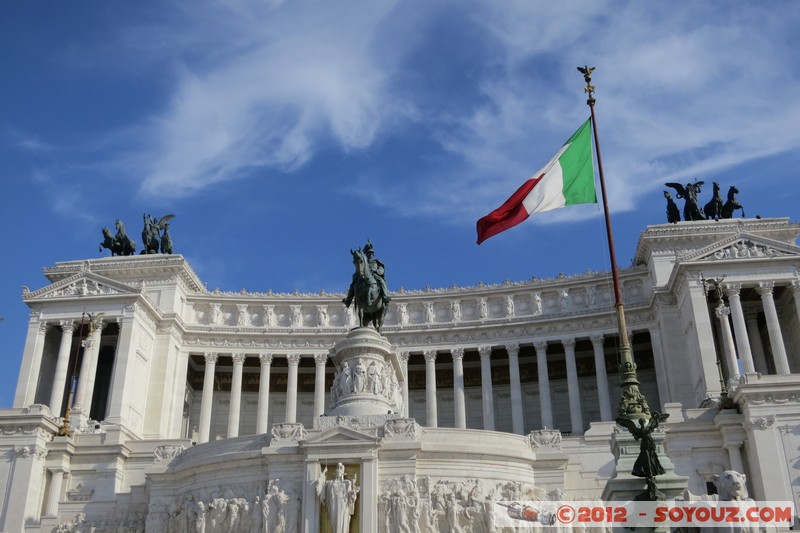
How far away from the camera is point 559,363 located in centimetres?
6888

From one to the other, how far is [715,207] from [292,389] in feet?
116

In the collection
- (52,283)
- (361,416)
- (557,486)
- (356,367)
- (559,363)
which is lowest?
(557,486)

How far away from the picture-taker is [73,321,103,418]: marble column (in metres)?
55.2

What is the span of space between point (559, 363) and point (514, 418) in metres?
8.85

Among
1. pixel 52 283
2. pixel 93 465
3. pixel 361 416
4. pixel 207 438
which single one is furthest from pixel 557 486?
pixel 52 283

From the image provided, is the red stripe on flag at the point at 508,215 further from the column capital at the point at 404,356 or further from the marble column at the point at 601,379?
the column capital at the point at 404,356

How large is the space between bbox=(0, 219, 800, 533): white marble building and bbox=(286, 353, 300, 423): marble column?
118mm

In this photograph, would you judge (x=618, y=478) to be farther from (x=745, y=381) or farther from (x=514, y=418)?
(x=514, y=418)

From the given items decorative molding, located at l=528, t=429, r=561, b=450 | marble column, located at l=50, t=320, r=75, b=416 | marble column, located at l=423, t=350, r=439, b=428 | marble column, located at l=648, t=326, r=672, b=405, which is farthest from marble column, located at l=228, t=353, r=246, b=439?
decorative molding, located at l=528, t=429, r=561, b=450

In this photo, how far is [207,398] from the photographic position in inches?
2509

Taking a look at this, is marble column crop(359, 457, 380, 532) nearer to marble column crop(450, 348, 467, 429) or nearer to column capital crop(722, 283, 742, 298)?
marble column crop(450, 348, 467, 429)

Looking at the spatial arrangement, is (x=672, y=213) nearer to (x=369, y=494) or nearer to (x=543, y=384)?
(x=543, y=384)

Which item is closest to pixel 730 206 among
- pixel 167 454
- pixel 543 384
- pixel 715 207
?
pixel 715 207

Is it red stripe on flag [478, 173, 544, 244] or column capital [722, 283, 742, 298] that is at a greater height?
column capital [722, 283, 742, 298]
